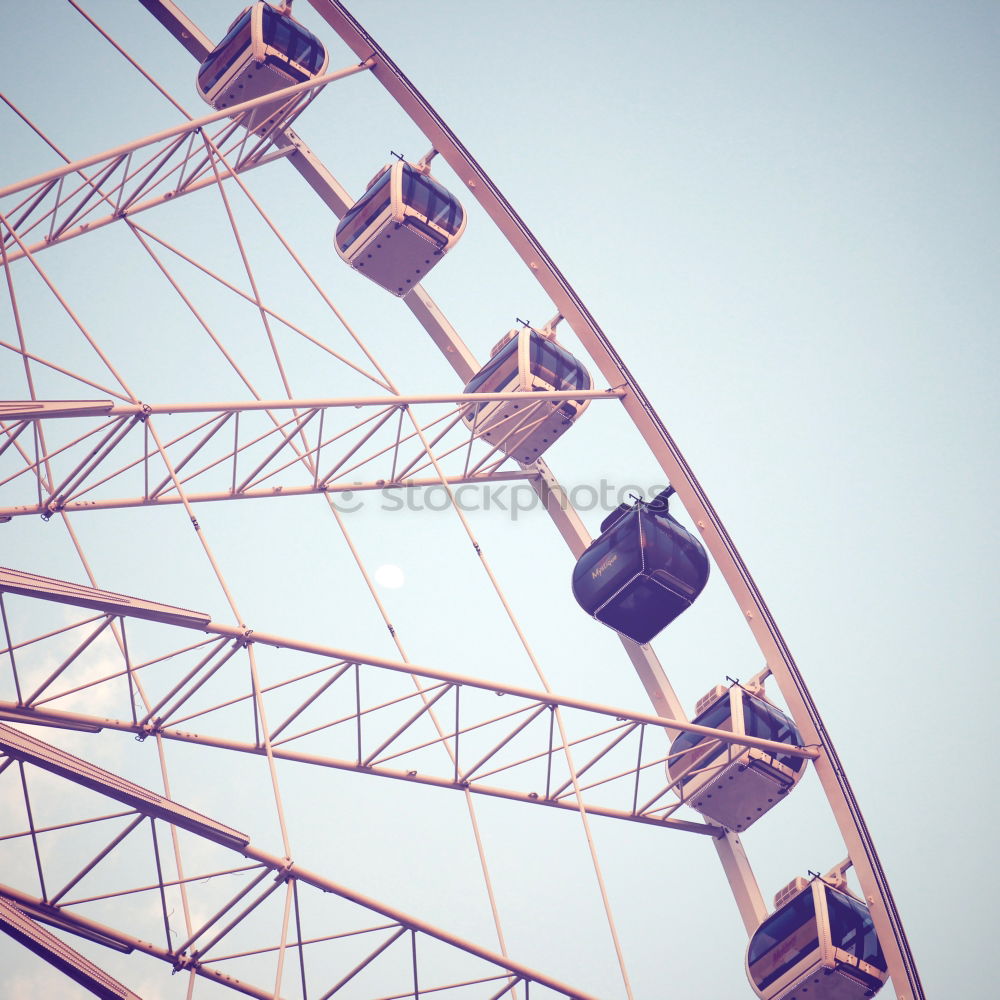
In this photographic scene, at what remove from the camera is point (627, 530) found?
13930mm

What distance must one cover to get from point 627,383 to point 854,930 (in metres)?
6.32

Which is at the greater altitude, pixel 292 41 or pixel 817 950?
pixel 292 41

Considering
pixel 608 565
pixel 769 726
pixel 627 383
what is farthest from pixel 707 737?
pixel 627 383

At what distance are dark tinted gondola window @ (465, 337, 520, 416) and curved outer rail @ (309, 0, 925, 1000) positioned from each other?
891 millimetres

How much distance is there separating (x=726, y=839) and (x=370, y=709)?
552cm

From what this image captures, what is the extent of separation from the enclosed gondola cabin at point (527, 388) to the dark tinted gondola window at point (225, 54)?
4.83m

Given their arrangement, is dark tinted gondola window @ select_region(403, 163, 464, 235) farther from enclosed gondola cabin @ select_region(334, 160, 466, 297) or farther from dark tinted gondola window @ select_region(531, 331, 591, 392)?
dark tinted gondola window @ select_region(531, 331, 591, 392)

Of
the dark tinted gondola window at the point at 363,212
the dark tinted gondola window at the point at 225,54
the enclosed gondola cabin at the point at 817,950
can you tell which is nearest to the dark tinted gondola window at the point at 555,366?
the dark tinted gondola window at the point at 363,212

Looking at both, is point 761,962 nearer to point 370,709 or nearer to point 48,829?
point 370,709

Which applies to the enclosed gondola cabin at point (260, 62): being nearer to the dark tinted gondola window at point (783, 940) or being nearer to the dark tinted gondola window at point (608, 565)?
the dark tinted gondola window at point (608, 565)

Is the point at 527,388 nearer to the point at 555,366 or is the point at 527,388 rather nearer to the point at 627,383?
the point at 555,366

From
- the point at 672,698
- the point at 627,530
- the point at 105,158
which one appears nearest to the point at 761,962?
the point at 672,698

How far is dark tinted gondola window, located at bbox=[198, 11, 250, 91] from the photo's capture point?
15516mm

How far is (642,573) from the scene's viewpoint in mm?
13625
